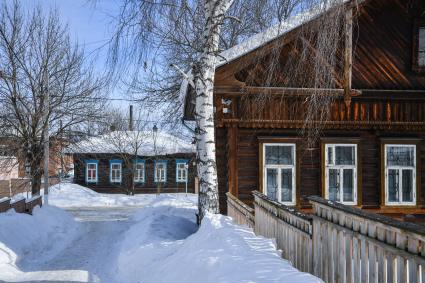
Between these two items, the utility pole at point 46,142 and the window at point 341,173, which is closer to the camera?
the window at point 341,173

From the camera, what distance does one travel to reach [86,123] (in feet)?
74.3

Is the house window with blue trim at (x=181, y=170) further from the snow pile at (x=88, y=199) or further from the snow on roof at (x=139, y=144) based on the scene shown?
the snow pile at (x=88, y=199)

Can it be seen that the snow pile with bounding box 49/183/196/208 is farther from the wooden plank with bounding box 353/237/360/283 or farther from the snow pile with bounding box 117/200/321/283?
the wooden plank with bounding box 353/237/360/283

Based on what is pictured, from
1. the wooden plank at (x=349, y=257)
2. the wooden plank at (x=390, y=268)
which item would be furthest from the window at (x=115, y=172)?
the wooden plank at (x=390, y=268)

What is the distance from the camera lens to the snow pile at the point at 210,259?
175 inches

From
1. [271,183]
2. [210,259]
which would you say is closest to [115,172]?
[271,183]

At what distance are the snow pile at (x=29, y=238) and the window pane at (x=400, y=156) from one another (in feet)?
31.2

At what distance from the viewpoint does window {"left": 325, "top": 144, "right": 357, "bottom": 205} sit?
13.2 meters

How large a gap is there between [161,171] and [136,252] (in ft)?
84.6

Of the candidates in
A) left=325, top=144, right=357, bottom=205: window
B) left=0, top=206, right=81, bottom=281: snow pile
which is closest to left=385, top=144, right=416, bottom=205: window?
left=325, top=144, right=357, bottom=205: window

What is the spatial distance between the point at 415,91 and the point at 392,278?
11.0 meters

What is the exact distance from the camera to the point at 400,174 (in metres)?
13.4

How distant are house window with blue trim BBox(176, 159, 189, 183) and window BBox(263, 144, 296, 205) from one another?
71.6 ft

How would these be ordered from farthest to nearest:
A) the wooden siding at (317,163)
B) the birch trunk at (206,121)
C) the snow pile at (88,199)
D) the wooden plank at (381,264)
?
the snow pile at (88,199)
the wooden siding at (317,163)
the birch trunk at (206,121)
the wooden plank at (381,264)
